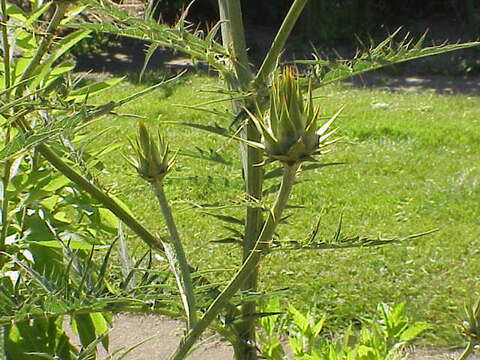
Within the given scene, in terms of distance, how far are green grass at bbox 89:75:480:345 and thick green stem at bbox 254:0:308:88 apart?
4.25 ft

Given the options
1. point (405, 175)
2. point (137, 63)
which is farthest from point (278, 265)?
point (137, 63)

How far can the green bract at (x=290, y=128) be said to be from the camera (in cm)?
67

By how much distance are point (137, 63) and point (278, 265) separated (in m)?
4.60

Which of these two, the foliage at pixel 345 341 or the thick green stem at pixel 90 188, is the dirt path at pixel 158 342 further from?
the thick green stem at pixel 90 188

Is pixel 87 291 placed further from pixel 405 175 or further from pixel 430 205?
pixel 405 175

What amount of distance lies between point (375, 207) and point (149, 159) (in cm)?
328

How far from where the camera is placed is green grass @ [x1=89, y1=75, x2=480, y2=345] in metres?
3.13

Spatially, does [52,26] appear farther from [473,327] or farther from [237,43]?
[473,327]

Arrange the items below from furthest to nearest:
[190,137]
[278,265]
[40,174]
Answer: [190,137] < [278,265] < [40,174]

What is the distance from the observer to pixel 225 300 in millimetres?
788

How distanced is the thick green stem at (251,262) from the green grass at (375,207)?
1.42 m

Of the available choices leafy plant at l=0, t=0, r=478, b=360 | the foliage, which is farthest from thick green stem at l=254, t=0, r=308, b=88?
the foliage

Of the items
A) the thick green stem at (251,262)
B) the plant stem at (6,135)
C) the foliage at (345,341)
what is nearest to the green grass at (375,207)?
the foliage at (345,341)

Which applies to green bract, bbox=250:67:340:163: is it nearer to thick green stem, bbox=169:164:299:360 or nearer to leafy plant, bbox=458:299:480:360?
thick green stem, bbox=169:164:299:360
